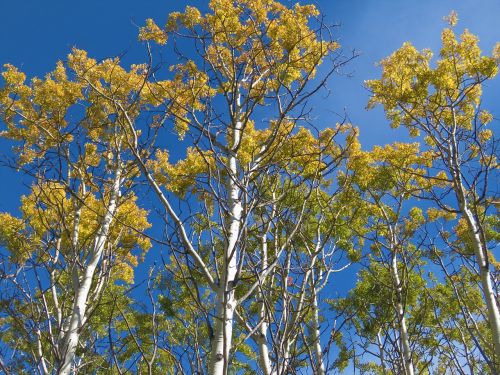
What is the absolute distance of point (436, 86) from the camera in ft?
24.0

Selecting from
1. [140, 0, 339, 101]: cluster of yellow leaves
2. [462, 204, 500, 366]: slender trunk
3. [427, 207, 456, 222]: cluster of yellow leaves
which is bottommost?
[462, 204, 500, 366]: slender trunk

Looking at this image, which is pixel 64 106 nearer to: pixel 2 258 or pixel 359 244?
pixel 2 258

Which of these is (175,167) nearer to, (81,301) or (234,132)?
(81,301)

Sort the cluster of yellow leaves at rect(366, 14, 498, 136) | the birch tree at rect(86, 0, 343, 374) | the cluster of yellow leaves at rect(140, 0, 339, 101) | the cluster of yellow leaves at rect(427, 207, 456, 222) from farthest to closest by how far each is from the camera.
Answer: the cluster of yellow leaves at rect(427, 207, 456, 222) → the cluster of yellow leaves at rect(366, 14, 498, 136) → the cluster of yellow leaves at rect(140, 0, 339, 101) → the birch tree at rect(86, 0, 343, 374)

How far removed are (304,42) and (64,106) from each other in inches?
208

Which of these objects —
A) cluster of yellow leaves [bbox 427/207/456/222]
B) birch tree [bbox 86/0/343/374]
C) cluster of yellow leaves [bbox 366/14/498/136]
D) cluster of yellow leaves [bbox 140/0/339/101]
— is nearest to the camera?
birch tree [bbox 86/0/343/374]

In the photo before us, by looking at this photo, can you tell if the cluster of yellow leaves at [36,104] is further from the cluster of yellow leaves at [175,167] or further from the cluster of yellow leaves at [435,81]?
the cluster of yellow leaves at [435,81]

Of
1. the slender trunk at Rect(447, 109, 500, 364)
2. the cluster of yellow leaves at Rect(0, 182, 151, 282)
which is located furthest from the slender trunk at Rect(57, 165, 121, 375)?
the slender trunk at Rect(447, 109, 500, 364)

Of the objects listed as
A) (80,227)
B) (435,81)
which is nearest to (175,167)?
(80,227)

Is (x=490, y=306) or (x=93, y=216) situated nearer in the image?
(x=490, y=306)

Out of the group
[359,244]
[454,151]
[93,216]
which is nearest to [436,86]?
[454,151]

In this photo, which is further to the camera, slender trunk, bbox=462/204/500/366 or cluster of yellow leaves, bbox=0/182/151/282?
cluster of yellow leaves, bbox=0/182/151/282

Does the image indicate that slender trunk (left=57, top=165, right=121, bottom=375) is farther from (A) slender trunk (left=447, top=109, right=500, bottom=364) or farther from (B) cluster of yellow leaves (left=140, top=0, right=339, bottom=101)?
(A) slender trunk (left=447, top=109, right=500, bottom=364)

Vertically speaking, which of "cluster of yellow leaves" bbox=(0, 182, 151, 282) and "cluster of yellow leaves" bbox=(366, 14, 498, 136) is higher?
"cluster of yellow leaves" bbox=(366, 14, 498, 136)
